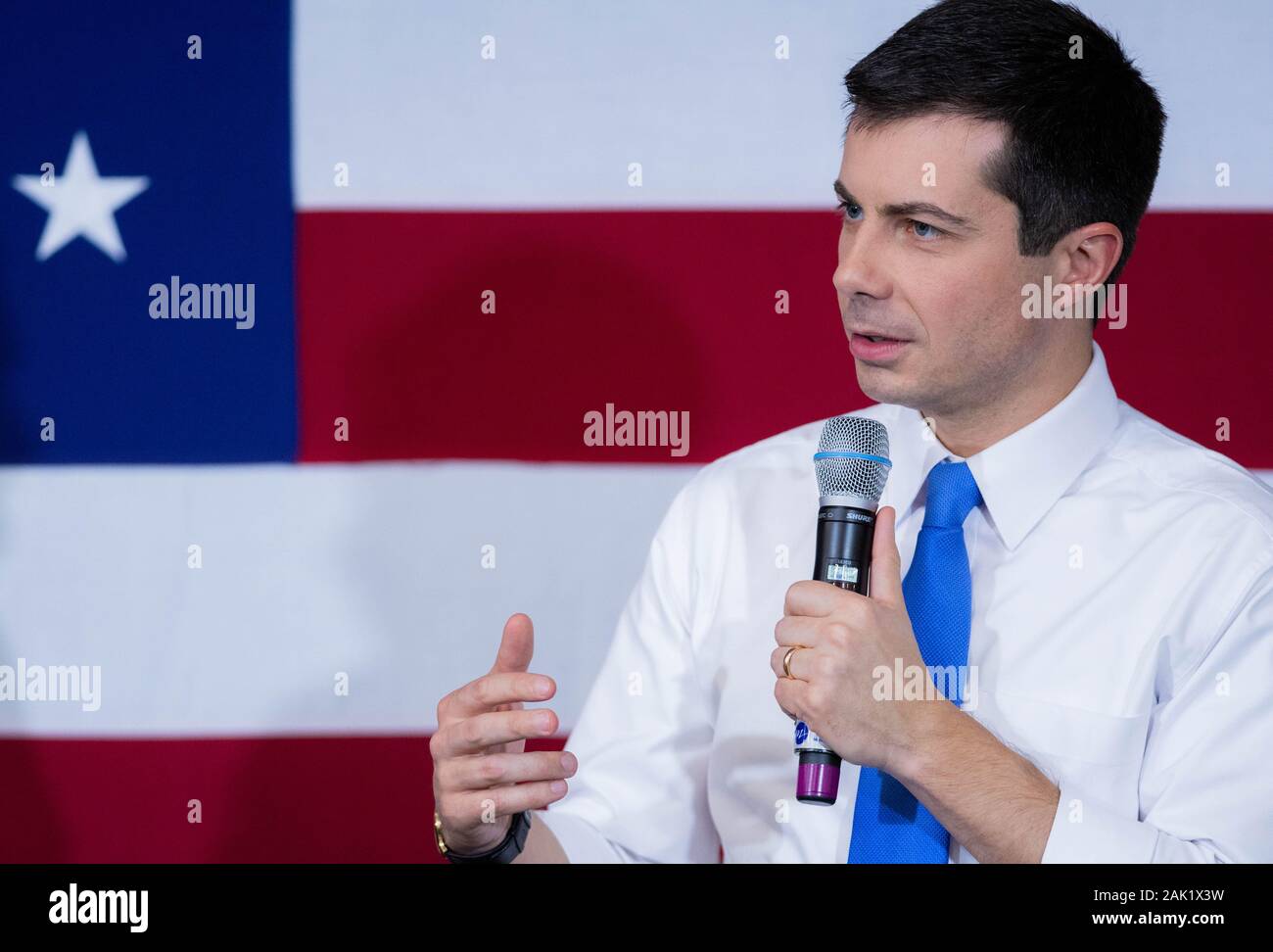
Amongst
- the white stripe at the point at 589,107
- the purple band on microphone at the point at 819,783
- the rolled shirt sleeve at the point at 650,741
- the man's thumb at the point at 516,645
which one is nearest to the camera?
the purple band on microphone at the point at 819,783

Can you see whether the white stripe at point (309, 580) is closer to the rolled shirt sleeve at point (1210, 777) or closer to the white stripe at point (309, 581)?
the white stripe at point (309, 581)

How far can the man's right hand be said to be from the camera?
102 cm

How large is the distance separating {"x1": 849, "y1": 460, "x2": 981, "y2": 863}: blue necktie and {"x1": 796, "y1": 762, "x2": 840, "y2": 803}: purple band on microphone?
16 centimetres

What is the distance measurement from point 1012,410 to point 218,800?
122cm

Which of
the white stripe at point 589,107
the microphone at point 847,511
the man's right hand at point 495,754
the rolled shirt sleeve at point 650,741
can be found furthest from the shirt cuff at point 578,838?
the white stripe at point 589,107

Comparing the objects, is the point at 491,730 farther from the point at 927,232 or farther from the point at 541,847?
the point at 927,232

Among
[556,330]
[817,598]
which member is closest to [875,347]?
[817,598]

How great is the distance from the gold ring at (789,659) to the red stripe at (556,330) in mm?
731

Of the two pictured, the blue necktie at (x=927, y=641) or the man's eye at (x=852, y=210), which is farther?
the man's eye at (x=852, y=210)

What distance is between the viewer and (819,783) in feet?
3.14

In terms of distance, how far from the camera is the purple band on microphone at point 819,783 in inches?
37.6

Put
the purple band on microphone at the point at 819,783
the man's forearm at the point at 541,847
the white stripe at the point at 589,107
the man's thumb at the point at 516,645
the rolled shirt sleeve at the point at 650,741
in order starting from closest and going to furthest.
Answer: the purple band on microphone at the point at 819,783 → the man's thumb at the point at 516,645 → the man's forearm at the point at 541,847 → the rolled shirt sleeve at the point at 650,741 → the white stripe at the point at 589,107
